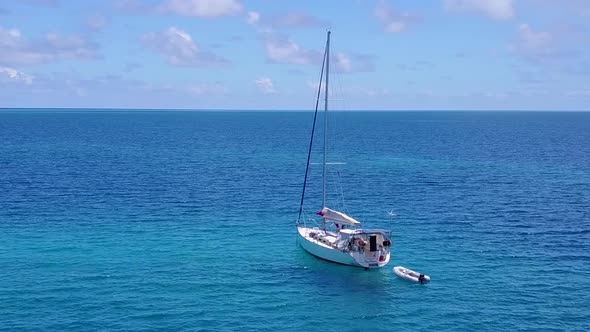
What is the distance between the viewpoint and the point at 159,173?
132m

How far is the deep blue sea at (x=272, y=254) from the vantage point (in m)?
51.7

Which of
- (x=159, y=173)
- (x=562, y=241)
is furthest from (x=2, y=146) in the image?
(x=562, y=241)

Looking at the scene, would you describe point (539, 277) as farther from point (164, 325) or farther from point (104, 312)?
point (104, 312)

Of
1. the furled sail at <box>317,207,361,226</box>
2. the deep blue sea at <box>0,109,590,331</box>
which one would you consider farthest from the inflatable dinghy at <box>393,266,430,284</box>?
the furled sail at <box>317,207,361,226</box>

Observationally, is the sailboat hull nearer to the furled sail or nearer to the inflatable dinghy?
the inflatable dinghy

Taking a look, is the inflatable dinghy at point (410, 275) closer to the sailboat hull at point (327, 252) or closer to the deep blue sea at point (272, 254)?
the deep blue sea at point (272, 254)

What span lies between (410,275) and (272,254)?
17.4 m

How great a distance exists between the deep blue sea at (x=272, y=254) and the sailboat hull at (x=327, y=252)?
35.0 inches

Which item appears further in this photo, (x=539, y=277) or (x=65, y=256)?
(x=65, y=256)

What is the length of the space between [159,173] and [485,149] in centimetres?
11221

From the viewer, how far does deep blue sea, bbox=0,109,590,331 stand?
5166 centimetres

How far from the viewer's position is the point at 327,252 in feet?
224

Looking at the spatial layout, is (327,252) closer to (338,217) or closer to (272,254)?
(338,217)

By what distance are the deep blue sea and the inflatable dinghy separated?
1138 millimetres
